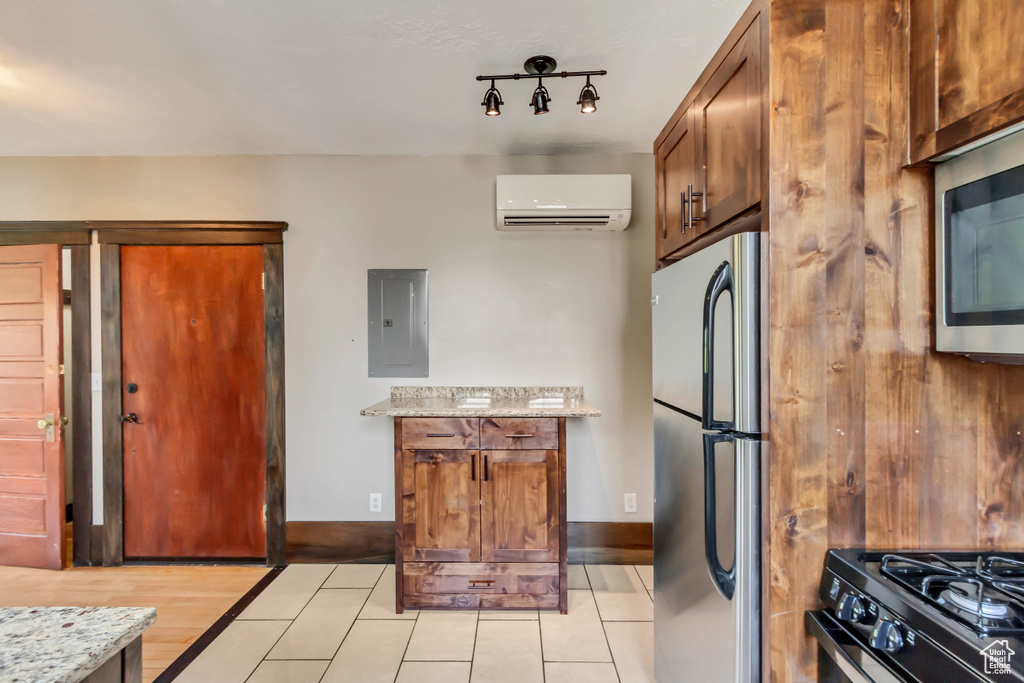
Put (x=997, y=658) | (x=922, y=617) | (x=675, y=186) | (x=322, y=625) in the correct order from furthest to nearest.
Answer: (x=322, y=625) < (x=675, y=186) < (x=922, y=617) < (x=997, y=658)

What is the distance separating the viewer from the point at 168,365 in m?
2.94

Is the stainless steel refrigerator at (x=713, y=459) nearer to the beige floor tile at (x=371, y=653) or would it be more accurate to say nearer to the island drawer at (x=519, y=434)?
the island drawer at (x=519, y=434)

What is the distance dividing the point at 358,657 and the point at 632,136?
9.68 feet

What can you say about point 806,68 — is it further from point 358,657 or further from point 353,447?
point 353,447

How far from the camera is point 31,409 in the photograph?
2877 mm

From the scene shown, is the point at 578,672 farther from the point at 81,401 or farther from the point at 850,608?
the point at 81,401

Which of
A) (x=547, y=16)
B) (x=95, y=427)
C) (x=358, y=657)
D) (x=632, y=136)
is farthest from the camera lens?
(x=95, y=427)

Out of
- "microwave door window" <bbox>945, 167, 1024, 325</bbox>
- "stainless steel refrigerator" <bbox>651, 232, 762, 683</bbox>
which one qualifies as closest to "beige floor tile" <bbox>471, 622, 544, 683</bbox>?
"stainless steel refrigerator" <bbox>651, 232, 762, 683</bbox>

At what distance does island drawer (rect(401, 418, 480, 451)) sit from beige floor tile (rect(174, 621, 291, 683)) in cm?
104

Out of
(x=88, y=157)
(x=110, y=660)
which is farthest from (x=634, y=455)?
(x=88, y=157)

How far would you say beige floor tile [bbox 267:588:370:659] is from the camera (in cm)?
211

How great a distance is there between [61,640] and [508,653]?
5.79 feet

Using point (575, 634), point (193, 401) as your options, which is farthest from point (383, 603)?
point (193, 401)

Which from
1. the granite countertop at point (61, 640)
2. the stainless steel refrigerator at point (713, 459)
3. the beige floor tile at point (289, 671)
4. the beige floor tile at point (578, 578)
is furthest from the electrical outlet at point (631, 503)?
the granite countertop at point (61, 640)
